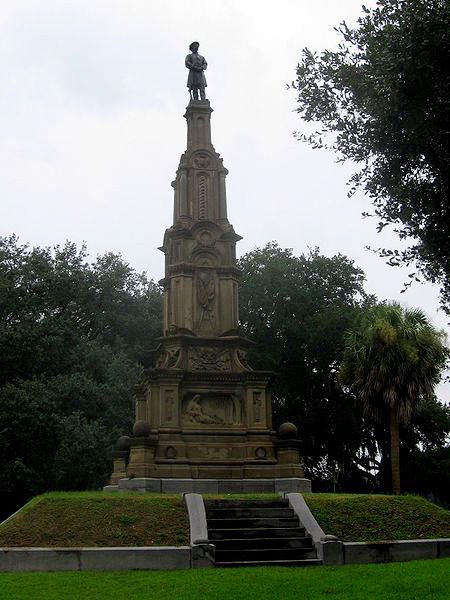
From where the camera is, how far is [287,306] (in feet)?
130

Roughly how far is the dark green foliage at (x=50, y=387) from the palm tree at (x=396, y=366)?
10352 mm

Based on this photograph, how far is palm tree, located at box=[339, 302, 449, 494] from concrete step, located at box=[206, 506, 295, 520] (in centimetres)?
1204

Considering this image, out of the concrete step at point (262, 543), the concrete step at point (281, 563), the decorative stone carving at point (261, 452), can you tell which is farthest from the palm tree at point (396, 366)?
the concrete step at point (281, 563)

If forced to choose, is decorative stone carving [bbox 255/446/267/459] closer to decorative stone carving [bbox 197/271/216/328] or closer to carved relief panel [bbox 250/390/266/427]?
carved relief panel [bbox 250/390/266/427]

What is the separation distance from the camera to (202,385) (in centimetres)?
2048

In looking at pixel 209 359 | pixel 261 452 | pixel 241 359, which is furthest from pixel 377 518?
pixel 209 359

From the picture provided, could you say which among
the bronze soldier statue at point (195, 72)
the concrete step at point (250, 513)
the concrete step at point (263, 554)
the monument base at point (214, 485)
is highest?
the bronze soldier statue at point (195, 72)

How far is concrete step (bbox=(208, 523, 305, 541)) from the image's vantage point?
1452 cm

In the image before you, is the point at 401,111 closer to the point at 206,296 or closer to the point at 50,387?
the point at 206,296

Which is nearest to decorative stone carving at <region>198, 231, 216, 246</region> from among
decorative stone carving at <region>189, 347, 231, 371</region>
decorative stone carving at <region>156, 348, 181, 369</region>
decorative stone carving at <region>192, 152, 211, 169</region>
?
decorative stone carving at <region>192, 152, 211, 169</region>

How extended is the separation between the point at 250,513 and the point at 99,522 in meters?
3.35

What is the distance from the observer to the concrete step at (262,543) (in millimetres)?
14039

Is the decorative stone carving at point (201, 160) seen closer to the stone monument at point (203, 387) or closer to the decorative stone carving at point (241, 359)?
the stone monument at point (203, 387)

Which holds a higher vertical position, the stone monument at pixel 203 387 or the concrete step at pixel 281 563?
the stone monument at pixel 203 387
